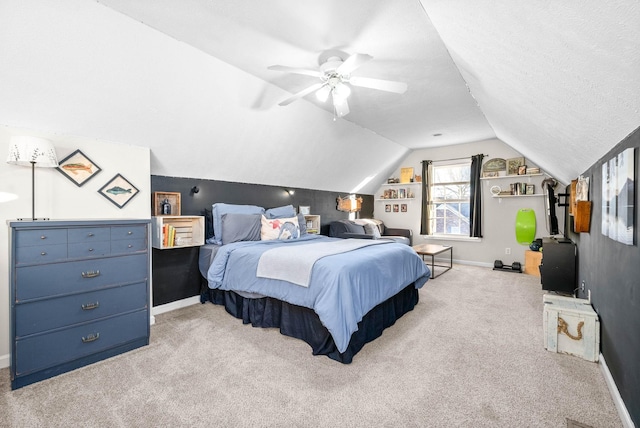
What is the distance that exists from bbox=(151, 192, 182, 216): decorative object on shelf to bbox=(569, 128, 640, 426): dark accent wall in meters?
3.84

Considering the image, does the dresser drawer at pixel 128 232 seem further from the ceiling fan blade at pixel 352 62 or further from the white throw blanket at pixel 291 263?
the ceiling fan blade at pixel 352 62

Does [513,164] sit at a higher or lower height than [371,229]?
higher

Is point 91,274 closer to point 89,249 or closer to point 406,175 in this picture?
point 89,249

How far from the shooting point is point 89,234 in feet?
7.20

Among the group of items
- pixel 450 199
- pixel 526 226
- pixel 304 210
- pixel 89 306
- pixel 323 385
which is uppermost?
pixel 450 199

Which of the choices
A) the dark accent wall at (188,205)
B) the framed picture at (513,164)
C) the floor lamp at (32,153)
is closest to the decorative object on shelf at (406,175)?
the framed picture at (513,164)

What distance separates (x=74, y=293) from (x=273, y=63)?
248 centimetres

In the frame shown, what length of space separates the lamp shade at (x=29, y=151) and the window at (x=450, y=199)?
20.3 feet

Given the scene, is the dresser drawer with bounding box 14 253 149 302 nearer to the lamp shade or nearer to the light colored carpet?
the light colored carpet

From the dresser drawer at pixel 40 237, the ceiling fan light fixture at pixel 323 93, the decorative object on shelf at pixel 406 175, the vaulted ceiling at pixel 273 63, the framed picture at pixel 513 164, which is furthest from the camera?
the decorative object on shelf at pixel 406 175

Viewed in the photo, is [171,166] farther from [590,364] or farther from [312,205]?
[590,364]

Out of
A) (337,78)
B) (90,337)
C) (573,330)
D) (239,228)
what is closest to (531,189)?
(573,330)

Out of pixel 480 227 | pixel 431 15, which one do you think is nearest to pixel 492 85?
pixel 431 15

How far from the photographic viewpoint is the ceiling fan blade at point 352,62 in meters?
2.06
